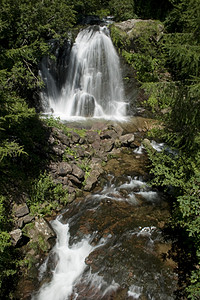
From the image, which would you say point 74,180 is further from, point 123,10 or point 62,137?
point 123,10

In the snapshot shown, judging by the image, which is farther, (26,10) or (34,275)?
(26,10)

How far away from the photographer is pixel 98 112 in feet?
49.8

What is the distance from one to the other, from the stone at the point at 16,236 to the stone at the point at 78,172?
304 cm

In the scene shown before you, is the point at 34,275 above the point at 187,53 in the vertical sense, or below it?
below

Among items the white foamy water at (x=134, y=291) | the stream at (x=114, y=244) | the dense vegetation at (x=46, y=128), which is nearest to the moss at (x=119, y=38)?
the dense vegetation at (x=46, y=128)

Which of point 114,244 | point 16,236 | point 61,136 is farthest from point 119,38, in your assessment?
point 16,236

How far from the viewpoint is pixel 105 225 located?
20.6 feet

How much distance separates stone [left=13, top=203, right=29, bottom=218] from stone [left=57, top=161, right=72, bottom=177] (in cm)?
193

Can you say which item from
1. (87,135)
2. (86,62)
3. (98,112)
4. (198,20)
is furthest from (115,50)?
(198,20)

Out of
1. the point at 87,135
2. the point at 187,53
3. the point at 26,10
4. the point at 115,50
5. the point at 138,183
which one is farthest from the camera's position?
the point at 115,50

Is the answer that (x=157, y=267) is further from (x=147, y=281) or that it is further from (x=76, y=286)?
(x=76, y=286)

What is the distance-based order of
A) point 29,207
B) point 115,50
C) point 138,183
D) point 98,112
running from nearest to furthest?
1. point 29,207
2. point 138,183
3. point 98,112
4. point 115,50

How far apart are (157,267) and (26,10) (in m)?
12.4

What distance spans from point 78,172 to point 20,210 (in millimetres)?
2713
